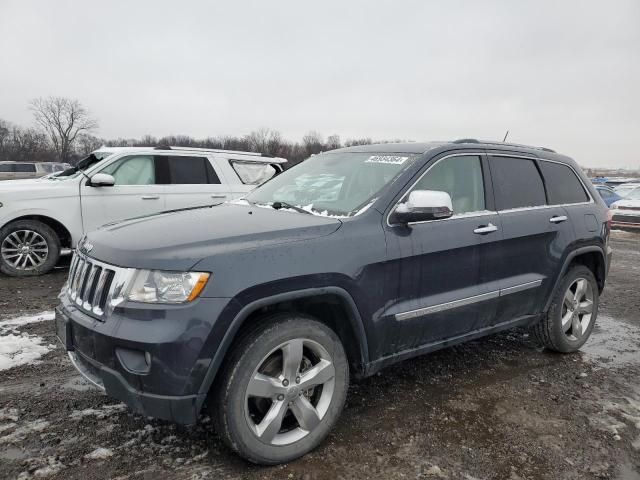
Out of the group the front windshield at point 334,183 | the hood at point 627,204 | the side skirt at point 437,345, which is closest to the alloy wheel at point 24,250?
the front windshield at point 334,183

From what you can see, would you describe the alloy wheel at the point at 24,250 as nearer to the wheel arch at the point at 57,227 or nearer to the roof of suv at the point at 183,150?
the wheel arch at the point at 57,227

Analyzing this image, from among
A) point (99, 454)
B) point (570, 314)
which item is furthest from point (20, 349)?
point (570, 314)

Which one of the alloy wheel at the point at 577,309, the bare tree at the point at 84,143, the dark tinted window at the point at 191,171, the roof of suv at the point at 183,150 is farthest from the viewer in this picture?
the bare tree at the point at 84,143

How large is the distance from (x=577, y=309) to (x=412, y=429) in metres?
2.29

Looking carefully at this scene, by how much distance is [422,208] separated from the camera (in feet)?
9.45

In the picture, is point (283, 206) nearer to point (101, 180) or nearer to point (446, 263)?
point (446, 263)

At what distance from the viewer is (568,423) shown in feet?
10.4

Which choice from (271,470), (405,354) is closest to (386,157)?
(405,354)

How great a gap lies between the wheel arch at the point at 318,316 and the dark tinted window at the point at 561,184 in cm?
234

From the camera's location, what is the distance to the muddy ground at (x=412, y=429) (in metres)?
2.58

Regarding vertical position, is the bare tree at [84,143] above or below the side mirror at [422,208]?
above

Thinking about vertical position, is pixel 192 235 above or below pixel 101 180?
below

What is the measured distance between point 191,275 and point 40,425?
155cm

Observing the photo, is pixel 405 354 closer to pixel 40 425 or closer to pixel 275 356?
pixel 275 356
